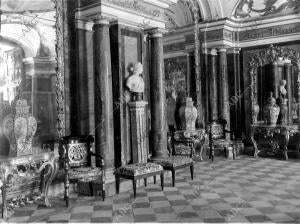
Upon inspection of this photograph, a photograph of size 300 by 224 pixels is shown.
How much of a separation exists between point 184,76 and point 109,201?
629 cm

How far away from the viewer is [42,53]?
5.96m

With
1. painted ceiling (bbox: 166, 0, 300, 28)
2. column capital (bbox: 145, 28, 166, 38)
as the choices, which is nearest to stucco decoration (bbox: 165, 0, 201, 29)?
painted ceiling (bbox: 166, 0, 300, 28)

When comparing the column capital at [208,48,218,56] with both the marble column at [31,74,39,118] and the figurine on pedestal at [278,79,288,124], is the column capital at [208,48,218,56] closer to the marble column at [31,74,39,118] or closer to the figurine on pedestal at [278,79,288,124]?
the figurine on pedestal at [278,79,288,124]

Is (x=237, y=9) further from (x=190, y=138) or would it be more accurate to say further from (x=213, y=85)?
(x=190, y=138)

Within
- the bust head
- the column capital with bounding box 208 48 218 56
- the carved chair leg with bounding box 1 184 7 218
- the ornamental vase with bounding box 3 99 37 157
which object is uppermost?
the column capital with bounding box 208 48 218 56

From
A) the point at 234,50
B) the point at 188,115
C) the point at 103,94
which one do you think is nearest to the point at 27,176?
the point at 103,94

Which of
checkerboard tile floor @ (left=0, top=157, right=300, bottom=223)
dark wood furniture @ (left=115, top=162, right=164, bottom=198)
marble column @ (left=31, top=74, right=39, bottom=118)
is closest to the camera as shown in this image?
checkerboard tile floor @ (left=0, top=157, right=300, bottom=223)

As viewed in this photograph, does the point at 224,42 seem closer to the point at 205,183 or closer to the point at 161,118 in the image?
the point at 161,118

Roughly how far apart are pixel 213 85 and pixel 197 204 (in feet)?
18.3

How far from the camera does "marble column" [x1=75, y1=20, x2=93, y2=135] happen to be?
630cm

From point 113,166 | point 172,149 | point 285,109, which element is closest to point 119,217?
point 113,166

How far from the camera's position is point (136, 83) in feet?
21.4

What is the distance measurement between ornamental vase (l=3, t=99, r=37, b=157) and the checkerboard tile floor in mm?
937

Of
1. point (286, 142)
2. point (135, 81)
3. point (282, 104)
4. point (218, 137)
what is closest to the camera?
point (135, 81)
